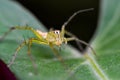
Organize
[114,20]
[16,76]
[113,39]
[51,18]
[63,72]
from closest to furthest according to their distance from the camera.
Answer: [16,76] → [63,72] → [113,39] → [114,20] → [51,18]

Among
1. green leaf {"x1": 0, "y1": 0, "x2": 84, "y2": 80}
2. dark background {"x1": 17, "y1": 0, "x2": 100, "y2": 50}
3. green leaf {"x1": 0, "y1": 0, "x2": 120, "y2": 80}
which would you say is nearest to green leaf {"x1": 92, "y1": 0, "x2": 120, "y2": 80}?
green leaf {"x1": 0, "y1": 0, "x2": 120, "y2": 80}

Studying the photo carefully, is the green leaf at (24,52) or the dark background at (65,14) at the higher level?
the green leaf at (24,52)

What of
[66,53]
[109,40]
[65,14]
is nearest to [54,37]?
[66,53]

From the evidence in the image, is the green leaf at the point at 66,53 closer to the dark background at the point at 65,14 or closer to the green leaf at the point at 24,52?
the green leaf at the point at 24,52

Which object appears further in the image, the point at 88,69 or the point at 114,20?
the point at 114,20

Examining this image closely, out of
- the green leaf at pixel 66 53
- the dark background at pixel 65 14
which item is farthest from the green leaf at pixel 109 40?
the dark background at pixel 65 14

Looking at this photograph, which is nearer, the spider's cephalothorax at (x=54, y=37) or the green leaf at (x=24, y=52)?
the green leaf at (x=24, y=52)

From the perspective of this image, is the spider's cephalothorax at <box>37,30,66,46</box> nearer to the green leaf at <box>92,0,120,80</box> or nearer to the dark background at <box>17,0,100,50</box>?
the green leaf at <box>92,0,120,80</box>

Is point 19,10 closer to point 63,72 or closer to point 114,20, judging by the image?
point 114,20

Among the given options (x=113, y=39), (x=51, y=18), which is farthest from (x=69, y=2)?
(x=113, y=39)
